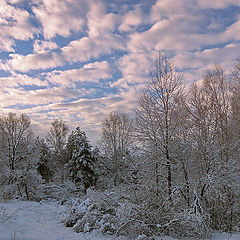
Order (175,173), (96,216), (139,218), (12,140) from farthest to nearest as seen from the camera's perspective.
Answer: (12,140) → (175,173) → (96,216) → (139,218)

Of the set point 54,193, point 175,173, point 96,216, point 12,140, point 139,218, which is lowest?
point 54,193

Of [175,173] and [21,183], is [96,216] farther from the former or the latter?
[21,183]

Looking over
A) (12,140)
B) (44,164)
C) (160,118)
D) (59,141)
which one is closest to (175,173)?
(160,118)

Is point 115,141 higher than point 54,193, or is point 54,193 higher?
point 115,141

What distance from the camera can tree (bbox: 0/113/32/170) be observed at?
2105 cm

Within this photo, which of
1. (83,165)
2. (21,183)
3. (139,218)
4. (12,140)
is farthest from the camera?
(83,165)

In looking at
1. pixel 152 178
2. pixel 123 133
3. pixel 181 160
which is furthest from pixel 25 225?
pixel 123 133

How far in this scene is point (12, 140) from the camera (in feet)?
70.0

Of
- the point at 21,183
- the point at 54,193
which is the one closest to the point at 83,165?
the point at 54,193

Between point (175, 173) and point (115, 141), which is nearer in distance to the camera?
point (175, 173)

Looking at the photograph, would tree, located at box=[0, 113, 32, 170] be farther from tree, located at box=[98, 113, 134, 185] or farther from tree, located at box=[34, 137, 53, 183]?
tree, located at box=[98, 113, 134, 185]

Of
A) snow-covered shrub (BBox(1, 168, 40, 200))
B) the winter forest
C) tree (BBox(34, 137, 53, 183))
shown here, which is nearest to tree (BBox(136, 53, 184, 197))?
the winter forest

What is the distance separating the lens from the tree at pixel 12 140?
21047mm

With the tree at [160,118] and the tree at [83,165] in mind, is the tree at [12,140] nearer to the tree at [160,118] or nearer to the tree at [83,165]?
the tree at [83,165]
